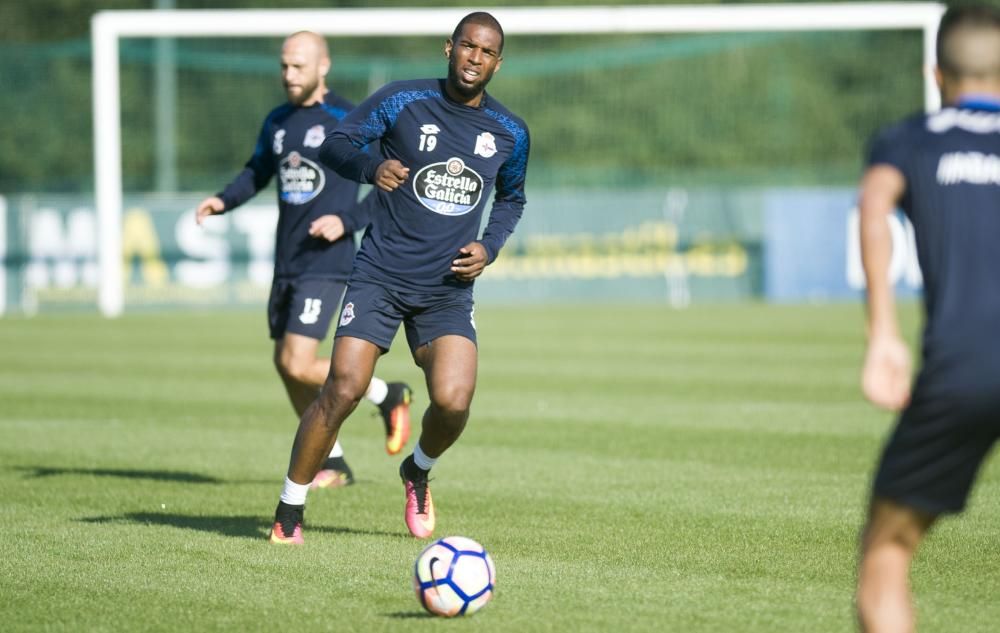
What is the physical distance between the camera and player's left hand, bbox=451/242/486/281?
717cm

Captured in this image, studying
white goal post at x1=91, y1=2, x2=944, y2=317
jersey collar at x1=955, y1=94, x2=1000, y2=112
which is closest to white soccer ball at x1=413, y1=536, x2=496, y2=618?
jersey collar at x1=955, y1=94, x2=1000, y2=112

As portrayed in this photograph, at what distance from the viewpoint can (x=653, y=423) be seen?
1238 cm

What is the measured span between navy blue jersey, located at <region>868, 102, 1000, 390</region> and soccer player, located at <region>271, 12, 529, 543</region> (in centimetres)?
313

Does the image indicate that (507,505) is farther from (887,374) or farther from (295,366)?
(887,374)

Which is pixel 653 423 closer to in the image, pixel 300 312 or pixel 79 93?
pixel 300 312

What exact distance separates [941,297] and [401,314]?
136 inches

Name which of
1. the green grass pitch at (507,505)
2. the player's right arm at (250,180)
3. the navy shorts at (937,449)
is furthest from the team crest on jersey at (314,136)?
the navy shorts at (937,449)

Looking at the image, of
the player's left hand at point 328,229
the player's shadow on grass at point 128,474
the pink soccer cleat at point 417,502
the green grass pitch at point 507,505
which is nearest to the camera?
the green grass pitch at point 507,505

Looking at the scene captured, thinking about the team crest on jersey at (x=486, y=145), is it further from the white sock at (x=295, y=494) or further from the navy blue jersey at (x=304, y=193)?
the navy blue jersey at (x=304, y=193)

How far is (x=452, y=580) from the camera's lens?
18.9ft

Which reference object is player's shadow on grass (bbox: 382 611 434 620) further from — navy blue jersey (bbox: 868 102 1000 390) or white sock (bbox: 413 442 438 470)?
navy blue jersey (bbox: 868 102 1000 390)

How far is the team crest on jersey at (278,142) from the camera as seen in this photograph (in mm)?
9594

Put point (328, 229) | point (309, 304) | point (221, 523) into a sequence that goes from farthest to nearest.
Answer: point (309, 304), point (328, 229), point (221, 523)

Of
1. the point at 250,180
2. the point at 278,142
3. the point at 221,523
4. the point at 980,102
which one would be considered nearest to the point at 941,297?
the point at 980,102
